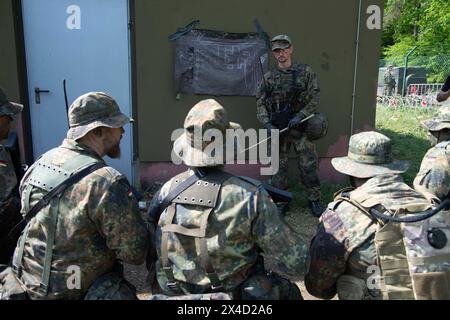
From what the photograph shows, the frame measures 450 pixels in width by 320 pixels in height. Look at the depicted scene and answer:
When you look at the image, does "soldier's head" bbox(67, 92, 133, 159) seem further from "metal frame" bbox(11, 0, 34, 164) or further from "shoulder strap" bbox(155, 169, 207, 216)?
"metal frame" bbox(11, 0, 34, 164)

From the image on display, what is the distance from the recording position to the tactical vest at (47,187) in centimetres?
215

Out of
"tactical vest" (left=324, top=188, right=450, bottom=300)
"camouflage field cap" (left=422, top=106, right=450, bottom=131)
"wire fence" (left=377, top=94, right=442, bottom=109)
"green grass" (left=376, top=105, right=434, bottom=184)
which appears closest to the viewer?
"tactical vest" (left=324, top=188, right=450, bottom=300)

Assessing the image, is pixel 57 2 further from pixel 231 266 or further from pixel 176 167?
pixel 231 266

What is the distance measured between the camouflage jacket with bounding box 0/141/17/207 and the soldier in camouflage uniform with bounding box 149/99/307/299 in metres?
1.33

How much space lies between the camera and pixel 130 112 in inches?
223

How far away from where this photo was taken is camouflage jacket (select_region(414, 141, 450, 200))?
3205mm

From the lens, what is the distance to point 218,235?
208 centimetres

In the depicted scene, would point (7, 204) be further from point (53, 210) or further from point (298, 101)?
point (298, 101)

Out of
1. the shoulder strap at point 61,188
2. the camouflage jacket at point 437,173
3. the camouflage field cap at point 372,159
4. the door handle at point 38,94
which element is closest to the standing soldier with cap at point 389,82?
the door handle at point 38,94

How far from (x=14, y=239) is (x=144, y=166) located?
9.66 feet

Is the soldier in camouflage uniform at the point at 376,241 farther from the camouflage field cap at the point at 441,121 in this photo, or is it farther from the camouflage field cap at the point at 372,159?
the camouflage field cap at the point at 441,121

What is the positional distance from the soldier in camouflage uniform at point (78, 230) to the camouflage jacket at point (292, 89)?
3095 millimetres

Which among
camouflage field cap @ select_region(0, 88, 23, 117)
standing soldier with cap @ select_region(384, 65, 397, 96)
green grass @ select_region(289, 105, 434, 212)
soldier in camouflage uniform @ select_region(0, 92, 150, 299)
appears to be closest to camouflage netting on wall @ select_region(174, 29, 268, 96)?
green grass @ select_region(289, 105, 434, 212)

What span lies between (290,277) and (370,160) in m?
1.72
